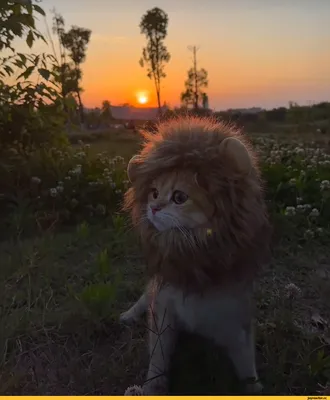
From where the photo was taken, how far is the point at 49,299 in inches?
77.3

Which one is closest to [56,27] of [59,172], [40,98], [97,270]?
[40,98]

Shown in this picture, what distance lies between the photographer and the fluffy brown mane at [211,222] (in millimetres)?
1274

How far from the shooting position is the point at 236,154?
49.8 inches

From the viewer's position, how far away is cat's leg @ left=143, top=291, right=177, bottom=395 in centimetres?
143

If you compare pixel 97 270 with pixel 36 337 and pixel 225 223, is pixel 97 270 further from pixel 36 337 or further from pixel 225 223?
pixel 225 223

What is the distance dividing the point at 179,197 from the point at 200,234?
103 millimetres

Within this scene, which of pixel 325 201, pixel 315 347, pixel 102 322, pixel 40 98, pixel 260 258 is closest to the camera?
pixel 260 258

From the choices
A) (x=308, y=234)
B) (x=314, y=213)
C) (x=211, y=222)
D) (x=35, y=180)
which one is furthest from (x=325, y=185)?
(x=211, y=222)

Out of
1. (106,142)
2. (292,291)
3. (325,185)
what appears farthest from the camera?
(106,142)

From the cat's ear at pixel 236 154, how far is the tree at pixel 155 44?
32.3 inches

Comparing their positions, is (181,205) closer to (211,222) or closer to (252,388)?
(211,222)

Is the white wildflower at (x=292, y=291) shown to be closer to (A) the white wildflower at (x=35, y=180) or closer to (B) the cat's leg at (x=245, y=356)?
(B) the cat's leg at (x=245, y=356)

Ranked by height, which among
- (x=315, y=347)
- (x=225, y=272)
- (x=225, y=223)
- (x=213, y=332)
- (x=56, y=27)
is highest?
(x=56, y=27)

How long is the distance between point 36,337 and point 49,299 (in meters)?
0.25
